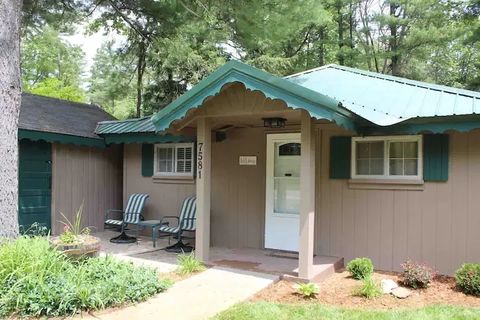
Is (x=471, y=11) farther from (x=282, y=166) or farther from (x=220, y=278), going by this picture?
(x=220, y=278)

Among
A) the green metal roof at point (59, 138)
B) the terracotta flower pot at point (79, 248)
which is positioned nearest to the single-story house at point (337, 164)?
the terracotta flower pot at point (79, 248)

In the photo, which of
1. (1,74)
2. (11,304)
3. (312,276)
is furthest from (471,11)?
(11,304)

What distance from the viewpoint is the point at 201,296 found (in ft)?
15.1

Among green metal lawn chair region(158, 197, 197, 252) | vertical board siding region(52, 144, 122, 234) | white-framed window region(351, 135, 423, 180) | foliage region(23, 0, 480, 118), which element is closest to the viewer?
white-framed window region(351, 135, 423, 180)

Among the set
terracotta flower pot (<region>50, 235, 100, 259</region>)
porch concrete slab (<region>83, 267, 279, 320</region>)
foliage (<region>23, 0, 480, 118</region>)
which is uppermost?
foliage (<region>23, 0, 480, 118</region>)

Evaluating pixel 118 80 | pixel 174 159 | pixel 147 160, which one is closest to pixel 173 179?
pixel 174 159

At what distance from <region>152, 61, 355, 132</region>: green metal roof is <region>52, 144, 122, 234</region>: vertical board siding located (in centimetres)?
435

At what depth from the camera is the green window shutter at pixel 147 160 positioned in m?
8.95

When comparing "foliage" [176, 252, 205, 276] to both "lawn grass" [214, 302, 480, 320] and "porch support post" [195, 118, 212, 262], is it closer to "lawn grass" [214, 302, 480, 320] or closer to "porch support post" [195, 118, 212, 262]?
"porch support post" [195, 118, 212, 262]

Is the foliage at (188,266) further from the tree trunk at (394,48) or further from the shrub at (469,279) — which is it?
the tree trunk at (394,48)

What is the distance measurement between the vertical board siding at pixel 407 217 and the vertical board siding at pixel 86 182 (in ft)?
18.1

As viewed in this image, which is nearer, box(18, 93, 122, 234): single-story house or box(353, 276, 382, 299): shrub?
box(353, 276, 382, 299): shrub

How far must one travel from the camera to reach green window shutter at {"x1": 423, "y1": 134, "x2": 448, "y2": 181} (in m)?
5.59

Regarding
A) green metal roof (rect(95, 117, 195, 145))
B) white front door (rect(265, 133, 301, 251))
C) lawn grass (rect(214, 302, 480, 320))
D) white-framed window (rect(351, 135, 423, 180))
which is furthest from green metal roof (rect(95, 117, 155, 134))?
lawn grass (rect(214, 302, 480, 320))
